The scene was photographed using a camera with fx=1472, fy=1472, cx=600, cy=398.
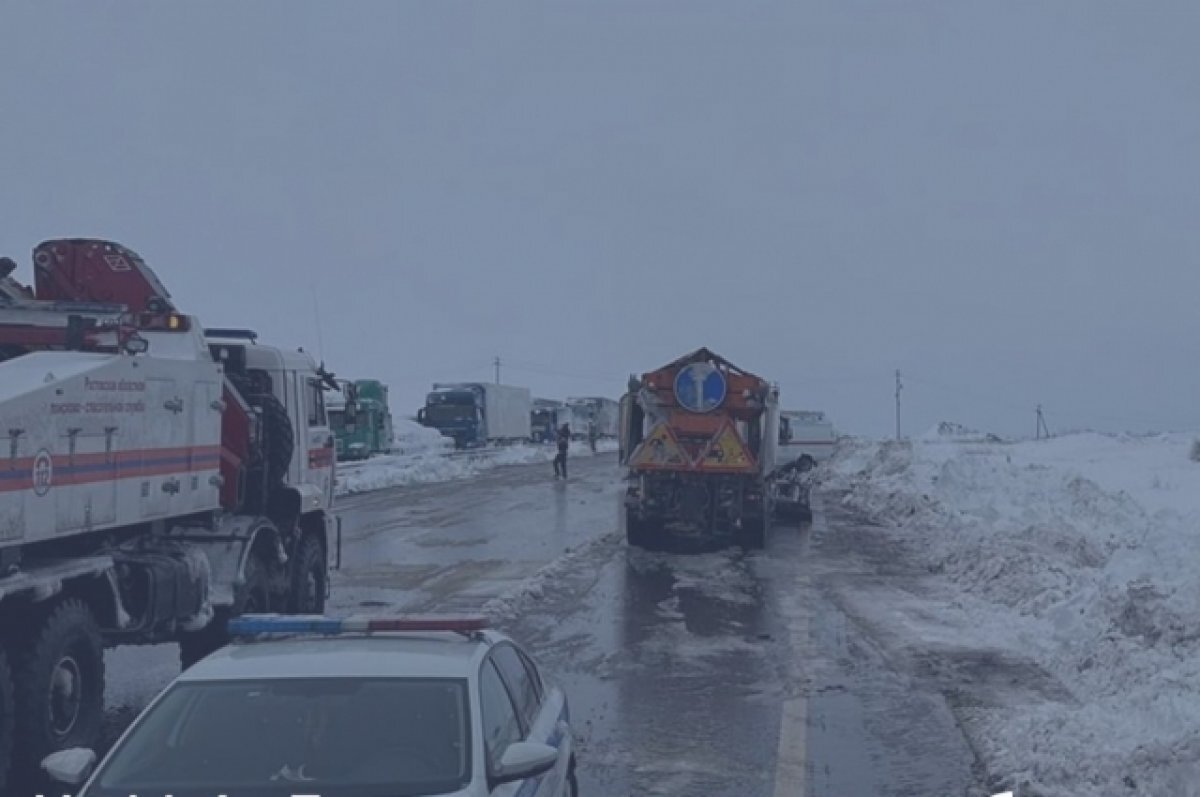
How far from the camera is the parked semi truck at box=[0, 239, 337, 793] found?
883 cm

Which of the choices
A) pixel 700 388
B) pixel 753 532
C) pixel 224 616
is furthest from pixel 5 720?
pixel 700 388

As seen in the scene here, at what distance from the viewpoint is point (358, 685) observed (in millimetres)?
5875

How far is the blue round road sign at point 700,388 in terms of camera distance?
80.5 ft

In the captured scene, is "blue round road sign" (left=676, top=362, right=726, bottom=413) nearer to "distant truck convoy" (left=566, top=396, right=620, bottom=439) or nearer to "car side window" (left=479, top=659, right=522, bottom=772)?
"car side window" (left=479, top=659, right=522, bottom=772)

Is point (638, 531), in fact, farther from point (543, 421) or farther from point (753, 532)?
point (543, 421)

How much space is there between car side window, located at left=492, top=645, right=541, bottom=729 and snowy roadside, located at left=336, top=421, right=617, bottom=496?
34233 mm

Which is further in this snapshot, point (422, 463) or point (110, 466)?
point (422, 463)

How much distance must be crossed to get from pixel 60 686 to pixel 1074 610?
9.46 metres

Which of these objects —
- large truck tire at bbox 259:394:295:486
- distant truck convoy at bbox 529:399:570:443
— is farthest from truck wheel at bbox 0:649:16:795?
distant truck convoy at bbox 529:399:570:443

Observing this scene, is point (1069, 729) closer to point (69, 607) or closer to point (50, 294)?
point (69, 607)

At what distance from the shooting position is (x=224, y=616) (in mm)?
12570

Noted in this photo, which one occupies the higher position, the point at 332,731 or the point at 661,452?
the point at 661,452

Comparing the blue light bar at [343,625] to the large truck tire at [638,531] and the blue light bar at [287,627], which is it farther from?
the large truck tire at [638,531]

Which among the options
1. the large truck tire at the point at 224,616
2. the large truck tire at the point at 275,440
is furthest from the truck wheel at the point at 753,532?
the large truck tire at the point at 224,616
